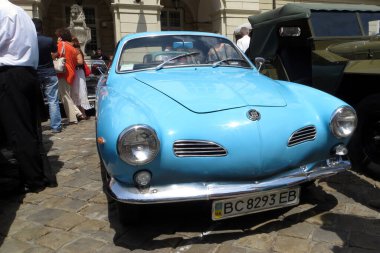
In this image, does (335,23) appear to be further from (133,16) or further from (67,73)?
(133,16)

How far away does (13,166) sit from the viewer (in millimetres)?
3506

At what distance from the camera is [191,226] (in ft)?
8.86

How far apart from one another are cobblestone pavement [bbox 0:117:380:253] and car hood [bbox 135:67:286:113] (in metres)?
0.84

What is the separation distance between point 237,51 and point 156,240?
7.31 feet

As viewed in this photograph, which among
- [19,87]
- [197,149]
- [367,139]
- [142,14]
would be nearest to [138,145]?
[197,149]

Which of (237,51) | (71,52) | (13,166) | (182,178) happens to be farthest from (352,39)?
(71,52)

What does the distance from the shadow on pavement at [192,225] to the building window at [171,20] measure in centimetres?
1796

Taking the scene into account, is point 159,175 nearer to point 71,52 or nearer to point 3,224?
point 3,224

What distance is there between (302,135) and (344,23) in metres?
3.08

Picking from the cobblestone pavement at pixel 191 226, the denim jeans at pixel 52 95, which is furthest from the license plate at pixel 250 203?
the denim jeans at pixel 52 95

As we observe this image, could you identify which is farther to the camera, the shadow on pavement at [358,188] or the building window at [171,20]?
the building window at [171,20]

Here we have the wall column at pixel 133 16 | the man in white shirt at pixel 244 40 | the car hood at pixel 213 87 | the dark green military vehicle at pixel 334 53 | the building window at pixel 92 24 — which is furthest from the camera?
the building window at pixel 92 24

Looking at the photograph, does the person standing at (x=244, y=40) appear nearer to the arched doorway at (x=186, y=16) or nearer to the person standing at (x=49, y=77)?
the person standing at (x=49, y=77)

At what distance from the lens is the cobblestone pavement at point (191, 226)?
2.43 metres
